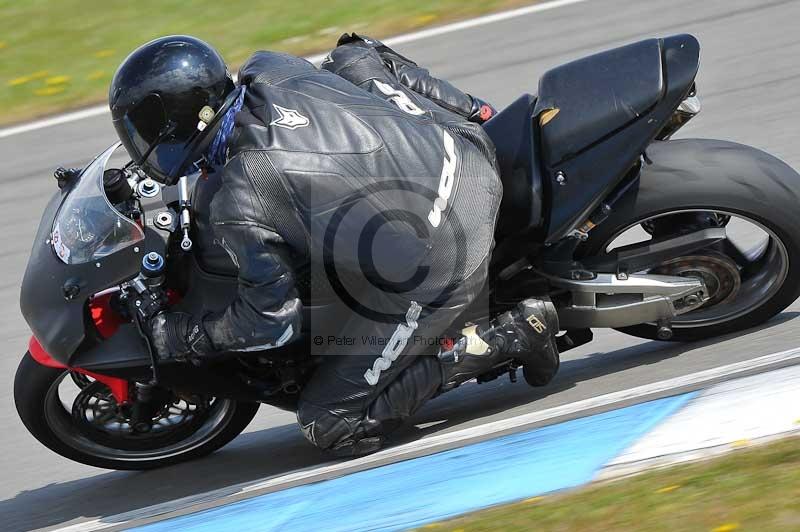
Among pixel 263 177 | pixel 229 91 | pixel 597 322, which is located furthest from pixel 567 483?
pixel 229 91

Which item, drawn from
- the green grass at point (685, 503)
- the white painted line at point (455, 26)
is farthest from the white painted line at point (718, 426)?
the white painted line at point (455, 26)

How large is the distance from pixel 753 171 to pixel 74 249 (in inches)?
93.1

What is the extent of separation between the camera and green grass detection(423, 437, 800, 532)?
9.74 feet

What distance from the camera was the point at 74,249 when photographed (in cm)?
388

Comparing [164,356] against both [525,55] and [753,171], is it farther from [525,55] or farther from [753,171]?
Answer: [525,55]

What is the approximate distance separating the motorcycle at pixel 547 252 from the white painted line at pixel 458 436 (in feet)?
0.79

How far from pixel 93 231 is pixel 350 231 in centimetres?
88

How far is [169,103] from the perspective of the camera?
361cm

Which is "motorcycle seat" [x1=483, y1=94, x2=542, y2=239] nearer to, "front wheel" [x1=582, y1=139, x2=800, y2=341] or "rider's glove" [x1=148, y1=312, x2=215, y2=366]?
"front wheel" [x1=582, y1=139, x2=800, y2=341]

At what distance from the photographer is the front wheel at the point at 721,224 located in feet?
13.1

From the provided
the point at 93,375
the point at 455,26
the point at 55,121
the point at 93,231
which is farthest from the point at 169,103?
the point at 455,26

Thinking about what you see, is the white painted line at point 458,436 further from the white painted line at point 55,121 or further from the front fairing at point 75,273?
the white painted line at point 55,121

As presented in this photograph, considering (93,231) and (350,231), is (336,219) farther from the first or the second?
(93,231)

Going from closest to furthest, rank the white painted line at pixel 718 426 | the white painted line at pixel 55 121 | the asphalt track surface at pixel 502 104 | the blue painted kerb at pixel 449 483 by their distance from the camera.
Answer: the white painted line at pixel 718 426 → the blue painted kerb at pixel 449 483 → the asphalt track surface at pixel 502 104 → the white painted line at pixel 55 121
